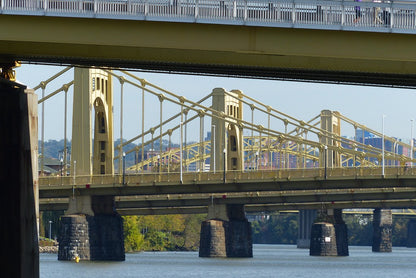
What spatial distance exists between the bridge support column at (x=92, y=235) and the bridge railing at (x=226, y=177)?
10.3 ft

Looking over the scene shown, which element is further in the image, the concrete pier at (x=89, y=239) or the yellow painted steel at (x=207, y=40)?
the concrete pier at (x=89, y=239)

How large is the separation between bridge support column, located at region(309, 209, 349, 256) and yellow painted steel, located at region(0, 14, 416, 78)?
397 feet

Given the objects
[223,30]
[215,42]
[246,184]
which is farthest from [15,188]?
[246,184]

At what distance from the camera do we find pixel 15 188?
60594 mm

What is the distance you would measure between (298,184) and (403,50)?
75091 millimetres

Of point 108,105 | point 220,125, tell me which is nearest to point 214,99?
point 220,125

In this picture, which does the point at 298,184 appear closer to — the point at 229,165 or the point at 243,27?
the point at 229,165

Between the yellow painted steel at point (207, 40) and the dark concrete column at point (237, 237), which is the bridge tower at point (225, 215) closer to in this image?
the dark concrete column at point (237, 237)

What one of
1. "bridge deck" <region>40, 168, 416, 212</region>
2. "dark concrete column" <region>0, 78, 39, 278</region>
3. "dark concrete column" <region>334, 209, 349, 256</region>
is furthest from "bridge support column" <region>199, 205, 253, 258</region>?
"dark concrete column" <region>0, 78, 39, 278</region>

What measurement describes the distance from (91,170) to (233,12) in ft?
252

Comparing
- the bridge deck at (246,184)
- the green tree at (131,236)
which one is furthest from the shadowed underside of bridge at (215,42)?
the green tree at (131,236)

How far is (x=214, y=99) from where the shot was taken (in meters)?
157

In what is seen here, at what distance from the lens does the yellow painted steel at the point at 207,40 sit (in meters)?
53.3

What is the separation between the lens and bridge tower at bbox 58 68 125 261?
415 ft
